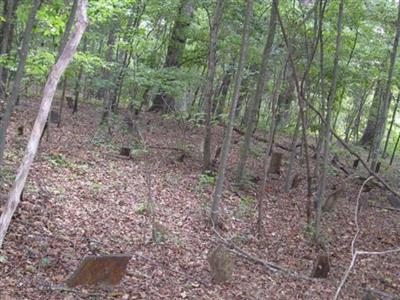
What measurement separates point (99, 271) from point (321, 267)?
3.94m

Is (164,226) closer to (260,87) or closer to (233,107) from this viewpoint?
(233,107)

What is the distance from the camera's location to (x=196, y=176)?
11875 millimetres

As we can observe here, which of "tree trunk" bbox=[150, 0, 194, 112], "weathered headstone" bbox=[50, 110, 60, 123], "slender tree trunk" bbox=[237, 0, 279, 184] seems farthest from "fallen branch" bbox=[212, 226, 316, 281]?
"weathered headstone" bbox=[50, 110, 60, 123]

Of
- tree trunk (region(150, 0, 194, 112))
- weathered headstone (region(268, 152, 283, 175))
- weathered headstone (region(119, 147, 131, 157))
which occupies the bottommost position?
weathered headstone (region(119, 147, 131, 157))

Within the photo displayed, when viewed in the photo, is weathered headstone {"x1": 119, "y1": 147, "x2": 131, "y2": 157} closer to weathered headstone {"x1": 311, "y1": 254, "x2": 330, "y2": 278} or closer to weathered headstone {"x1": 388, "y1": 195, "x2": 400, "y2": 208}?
weathered headstone {"x1": 311, "y1": 254, "x2": 330, "y2": 278}

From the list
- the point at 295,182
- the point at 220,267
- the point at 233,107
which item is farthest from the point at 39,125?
the point at 295,182

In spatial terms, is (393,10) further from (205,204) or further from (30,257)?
(30,257)

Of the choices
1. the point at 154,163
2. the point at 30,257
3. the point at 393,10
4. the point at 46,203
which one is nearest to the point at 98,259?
the point at 30,257

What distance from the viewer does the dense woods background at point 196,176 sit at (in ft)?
20.5

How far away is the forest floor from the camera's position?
239 inches

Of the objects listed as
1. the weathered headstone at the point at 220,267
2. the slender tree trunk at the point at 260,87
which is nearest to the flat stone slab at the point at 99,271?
the weathered headstone at the point at 220,267

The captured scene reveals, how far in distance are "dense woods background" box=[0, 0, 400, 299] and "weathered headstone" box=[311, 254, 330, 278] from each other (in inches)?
1.0

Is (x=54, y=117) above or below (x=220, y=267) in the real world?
above

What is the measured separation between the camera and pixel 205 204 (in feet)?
32.8
